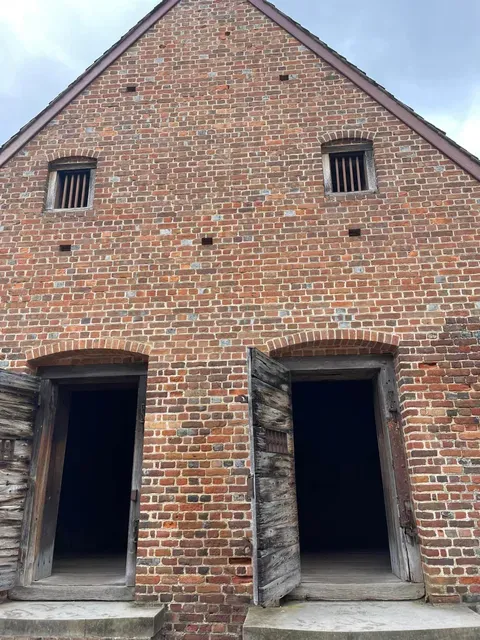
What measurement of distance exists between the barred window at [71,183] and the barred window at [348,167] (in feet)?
10.8

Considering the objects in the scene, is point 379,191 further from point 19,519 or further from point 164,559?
point 19,519

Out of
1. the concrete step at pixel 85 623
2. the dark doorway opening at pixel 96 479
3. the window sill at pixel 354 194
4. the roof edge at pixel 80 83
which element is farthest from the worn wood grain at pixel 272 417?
the roof edge at pixel 80 83

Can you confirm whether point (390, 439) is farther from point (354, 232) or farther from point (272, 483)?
point (354, 232)

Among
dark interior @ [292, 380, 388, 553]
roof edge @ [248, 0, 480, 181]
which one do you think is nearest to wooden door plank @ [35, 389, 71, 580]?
dark interior @ [292, 380, 388, 553]

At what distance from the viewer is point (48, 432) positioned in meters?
5.72

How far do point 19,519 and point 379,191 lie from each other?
230 inches

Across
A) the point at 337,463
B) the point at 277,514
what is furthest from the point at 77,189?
the point at 337,463

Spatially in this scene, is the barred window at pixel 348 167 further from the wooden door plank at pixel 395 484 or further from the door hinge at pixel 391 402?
the door hinge at pixel 391 402

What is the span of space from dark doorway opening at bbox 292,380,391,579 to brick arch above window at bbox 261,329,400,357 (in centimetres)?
371

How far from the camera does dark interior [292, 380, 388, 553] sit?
9.55 metres

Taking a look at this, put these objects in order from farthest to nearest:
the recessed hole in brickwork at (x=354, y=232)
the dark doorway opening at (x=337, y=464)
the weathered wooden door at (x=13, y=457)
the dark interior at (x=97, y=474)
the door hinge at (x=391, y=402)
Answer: the dark doorway opening at (x=337, y=464) < the dark interior at (x=97, y=474) < the recessed hole in brickwork at (x=354, y=232) < the door hinge at (x=391, y=402) < the weathered wooden door at (x=13, y=457)

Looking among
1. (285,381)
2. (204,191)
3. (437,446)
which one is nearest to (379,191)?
(204,191)

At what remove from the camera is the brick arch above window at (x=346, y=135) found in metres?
6.47

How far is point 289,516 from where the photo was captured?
15.9ft
